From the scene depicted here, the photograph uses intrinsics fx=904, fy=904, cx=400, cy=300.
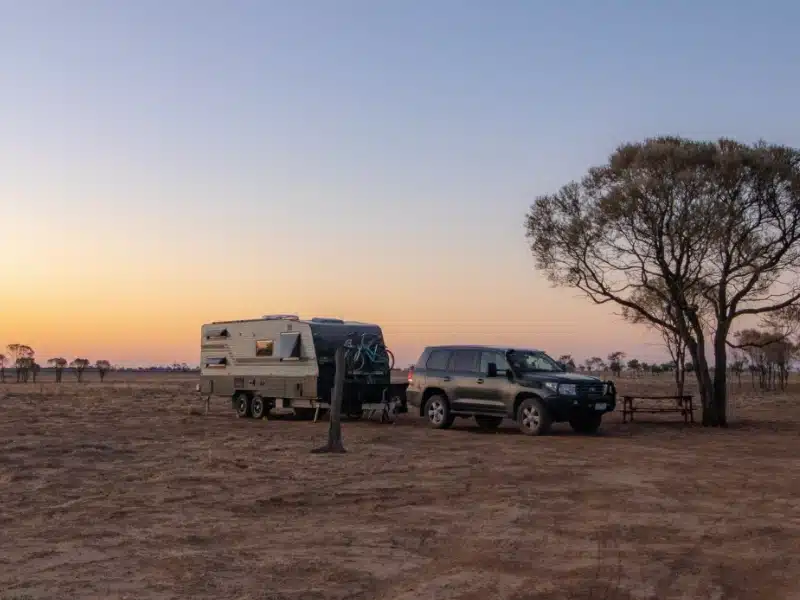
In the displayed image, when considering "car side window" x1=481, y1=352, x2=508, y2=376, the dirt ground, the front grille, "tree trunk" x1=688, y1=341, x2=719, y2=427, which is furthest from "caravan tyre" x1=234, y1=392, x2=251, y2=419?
"tree trunk" x1=688, y1=341, x2=719, y2=427

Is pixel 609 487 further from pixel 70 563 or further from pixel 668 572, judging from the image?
pixel 70 563

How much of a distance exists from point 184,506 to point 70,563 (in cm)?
263

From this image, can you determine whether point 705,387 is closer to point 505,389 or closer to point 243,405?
point 505,389

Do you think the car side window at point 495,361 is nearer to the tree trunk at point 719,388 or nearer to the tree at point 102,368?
the tree trunk at point 719,388

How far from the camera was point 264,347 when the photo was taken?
77.4ft

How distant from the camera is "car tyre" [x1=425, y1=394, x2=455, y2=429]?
20609 mm

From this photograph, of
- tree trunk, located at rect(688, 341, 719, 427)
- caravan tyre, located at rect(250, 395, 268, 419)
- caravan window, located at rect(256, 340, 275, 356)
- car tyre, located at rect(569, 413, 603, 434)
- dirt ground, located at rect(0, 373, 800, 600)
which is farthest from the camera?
caravan tyre, located at rect(250, 395, 268, 419)

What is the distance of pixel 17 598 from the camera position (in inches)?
234

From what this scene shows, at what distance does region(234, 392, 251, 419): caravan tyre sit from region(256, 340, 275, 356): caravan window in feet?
4.93

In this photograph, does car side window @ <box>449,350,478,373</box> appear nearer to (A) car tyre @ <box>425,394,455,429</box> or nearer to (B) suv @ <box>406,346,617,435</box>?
(B) suv @ <box>406,346,617,435</box>

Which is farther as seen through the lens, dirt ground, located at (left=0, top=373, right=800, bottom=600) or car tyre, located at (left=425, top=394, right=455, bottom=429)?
car tyre, located at (left=425, top=394, right=455, bottom=429)

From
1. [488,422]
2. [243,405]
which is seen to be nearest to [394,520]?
[488,422]

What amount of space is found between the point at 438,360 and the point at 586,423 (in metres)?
3.66

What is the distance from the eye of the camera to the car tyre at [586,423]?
1958 cm
